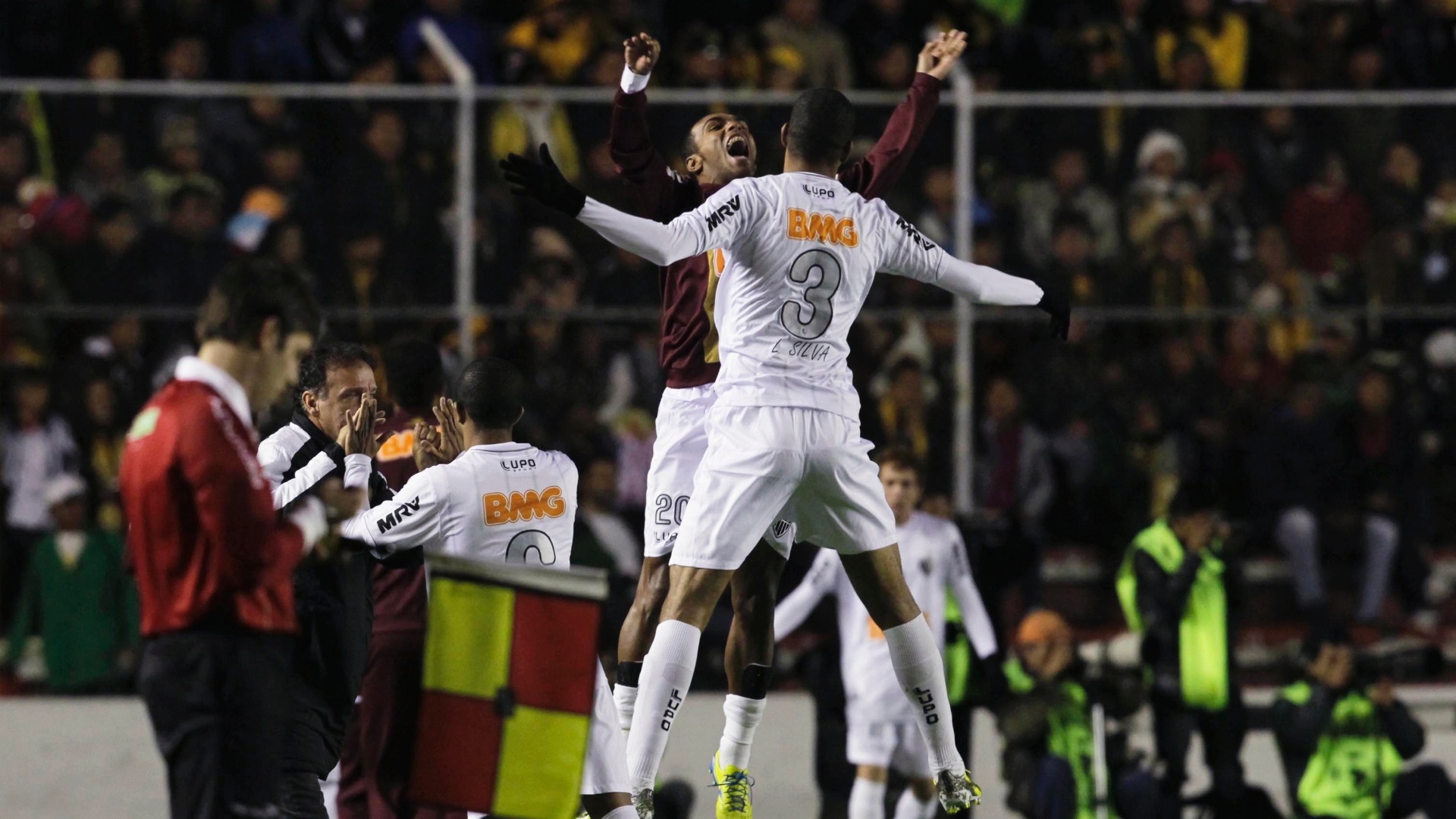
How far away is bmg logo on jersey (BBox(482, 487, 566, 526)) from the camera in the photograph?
23.9 ft

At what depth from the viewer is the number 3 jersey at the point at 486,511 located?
7.16m

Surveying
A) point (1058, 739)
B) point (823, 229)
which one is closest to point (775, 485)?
point (823, 229)

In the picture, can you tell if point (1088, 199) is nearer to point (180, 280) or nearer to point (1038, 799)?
point (1038, 799)

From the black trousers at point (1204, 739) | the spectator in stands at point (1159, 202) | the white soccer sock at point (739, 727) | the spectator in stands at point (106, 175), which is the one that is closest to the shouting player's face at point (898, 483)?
the black trousers at point (1204, 739)

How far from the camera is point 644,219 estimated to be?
6.52 metres

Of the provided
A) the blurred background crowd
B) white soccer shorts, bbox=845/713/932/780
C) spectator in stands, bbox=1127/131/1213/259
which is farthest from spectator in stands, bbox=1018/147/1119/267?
white soccer shorts, bbox=845/713/932/780

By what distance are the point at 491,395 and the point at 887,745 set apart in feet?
16.0

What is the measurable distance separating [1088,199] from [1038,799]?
3.88 meters

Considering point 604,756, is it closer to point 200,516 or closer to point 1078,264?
point 200,516

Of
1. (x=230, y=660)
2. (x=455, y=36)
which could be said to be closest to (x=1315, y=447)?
(x=455, y=36)

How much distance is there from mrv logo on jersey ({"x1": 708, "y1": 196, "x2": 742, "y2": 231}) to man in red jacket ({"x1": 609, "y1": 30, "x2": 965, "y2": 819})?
3.06 feet

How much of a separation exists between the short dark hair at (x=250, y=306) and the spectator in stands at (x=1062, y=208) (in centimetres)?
823

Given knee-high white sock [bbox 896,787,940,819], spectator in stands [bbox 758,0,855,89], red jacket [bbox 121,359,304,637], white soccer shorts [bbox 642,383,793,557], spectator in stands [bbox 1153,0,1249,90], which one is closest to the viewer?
red jacket [bbox 121,359,304,637]

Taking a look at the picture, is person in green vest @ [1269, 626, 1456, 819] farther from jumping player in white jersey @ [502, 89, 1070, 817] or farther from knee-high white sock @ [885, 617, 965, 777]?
jumping player in white jersey @ [502, 89, 1070, 817]
